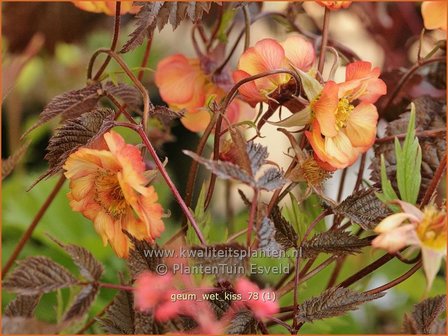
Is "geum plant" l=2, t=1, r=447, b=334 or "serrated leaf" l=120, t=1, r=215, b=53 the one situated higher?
"serrated leaf" l=120, t=1, r=215, b=53

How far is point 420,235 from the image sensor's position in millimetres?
306

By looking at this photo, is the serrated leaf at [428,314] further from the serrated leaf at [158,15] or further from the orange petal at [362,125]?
the serrated leaf at [158,15]

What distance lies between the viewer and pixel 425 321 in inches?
14.0

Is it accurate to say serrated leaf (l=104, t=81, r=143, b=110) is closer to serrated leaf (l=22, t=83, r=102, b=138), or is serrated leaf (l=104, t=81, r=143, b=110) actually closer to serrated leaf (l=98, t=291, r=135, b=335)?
serrated leaf (l=22, t=83, r=102, b=138)

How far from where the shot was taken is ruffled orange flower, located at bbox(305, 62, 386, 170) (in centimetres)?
35

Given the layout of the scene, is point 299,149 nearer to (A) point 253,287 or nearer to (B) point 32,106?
(A) point 253,287

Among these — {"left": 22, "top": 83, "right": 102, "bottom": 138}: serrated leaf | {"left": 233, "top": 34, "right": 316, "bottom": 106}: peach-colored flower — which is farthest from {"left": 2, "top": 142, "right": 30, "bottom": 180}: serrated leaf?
{"left": 233, "top": 34, "right": 316, "bottom": 106}: peach-colored flower

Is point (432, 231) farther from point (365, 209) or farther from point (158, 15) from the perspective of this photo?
point (158, 15)

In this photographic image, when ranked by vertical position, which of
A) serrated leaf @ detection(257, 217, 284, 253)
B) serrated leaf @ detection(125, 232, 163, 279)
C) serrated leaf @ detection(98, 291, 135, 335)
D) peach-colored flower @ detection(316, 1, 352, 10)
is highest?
peach-colored flower @ detection(316, 1, 352, 10)

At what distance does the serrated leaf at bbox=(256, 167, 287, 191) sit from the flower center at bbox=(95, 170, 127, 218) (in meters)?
0.08

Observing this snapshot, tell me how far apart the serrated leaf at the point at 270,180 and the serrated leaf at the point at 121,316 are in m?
0.10

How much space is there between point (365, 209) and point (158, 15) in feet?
0.49

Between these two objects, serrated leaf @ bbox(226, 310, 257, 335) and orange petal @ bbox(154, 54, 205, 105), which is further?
orange petal @ bbox(154, 54, 205, 105)

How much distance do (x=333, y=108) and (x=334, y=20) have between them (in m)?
0.70
